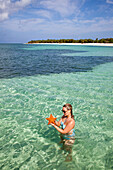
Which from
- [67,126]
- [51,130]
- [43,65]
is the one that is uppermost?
[43,65]

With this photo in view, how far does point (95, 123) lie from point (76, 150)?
239 centimetres

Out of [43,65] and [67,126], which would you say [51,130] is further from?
[43,65]

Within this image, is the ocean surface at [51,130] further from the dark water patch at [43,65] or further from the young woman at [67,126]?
the dark water patch at [43,65]

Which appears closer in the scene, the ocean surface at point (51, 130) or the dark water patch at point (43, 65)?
the ocean surface at point (51, 130)

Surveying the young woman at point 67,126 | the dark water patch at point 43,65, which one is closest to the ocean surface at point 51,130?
the young woman at point 67,126

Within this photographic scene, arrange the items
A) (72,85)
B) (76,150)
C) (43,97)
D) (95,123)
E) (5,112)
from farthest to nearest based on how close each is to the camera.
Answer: (72,85) → (43,97) → (5,112) → (95,123) → (76,150)

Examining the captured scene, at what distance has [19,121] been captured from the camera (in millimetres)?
7578

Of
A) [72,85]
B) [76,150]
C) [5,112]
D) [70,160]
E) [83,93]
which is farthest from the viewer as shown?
[72,85]

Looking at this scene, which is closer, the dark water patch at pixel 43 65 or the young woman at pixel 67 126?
the young woman at pixel 67 126

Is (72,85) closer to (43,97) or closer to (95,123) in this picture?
(43,97)

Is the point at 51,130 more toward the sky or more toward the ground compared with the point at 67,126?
more toward the ground

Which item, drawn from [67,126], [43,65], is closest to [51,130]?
[67,126]

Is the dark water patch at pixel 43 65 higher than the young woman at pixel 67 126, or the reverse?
the dark water patch at pixel 43 65

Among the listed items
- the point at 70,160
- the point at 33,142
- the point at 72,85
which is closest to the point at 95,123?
the point at 70,160
